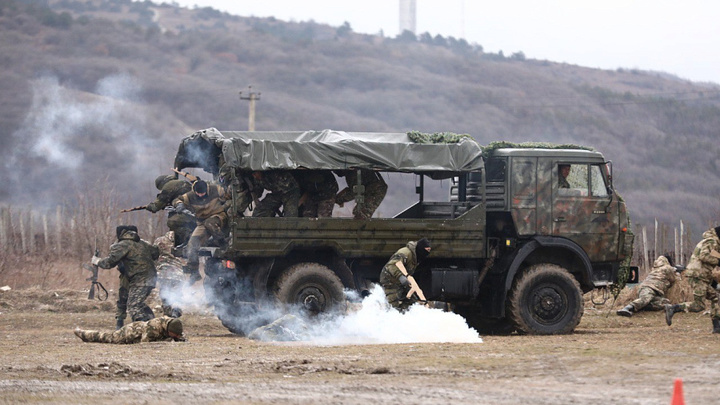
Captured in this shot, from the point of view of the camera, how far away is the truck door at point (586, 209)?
17.0m

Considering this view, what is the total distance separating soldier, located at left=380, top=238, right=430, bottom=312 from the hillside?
39.1m

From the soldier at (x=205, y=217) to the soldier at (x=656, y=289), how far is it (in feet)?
27.3

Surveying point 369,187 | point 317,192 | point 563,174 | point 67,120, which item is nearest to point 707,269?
point 563,174

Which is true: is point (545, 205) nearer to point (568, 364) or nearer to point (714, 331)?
point (714, 331)

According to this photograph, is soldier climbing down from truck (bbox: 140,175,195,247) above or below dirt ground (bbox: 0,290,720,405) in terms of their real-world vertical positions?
above

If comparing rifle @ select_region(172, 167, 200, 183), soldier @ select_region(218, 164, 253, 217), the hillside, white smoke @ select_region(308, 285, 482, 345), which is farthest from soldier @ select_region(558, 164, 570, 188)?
the hillside

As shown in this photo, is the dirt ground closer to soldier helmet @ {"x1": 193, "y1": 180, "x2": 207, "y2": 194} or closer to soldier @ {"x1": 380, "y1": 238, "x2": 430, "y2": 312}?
soldier @ {"x1": 380, "y1": 238, "x2": 430, "y2": 312}

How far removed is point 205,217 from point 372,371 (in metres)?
6.04

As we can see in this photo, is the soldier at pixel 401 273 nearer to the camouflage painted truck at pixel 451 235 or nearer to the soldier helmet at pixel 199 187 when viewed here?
the camouflage painted truck at pixel 451 235

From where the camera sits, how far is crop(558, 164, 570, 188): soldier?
17016mm

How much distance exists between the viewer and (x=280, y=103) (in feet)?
268

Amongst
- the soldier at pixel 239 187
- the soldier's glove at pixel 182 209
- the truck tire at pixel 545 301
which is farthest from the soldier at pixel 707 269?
the soldier's glove at pixel 182 209

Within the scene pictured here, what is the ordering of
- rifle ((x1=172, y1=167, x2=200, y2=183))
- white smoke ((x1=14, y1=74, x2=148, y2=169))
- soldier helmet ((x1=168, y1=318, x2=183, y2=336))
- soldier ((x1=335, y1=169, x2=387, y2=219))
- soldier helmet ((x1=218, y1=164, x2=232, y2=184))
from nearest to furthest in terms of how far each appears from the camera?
soldier helmet ((x1=168, y1=318, x2=183, y2=336)), soldier helmet ((x1=218, y1=164, x2=232, y2=184)), soldier ((x1=335, y1=169, x2=387, y2=219)), rifle ((x1=172, y1=167, x2=200, y2=183)), white smoke ((x1=14, y1=74, x2=148, y2=169))

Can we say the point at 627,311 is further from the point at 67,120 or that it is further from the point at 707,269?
the point at 67,120
